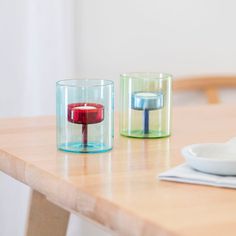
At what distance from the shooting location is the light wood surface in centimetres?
253

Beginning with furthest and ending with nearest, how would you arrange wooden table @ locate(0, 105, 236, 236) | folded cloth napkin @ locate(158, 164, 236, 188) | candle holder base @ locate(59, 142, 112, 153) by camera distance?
candle holder base @ locate(59, 142, 112, 153)
folded cloth napkin @ locate(158, 164, 236, 188)
wooden table @ locate(0, 105, 236, 236)

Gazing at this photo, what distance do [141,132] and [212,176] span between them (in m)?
0.36

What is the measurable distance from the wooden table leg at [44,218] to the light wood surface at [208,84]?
1.12 meters

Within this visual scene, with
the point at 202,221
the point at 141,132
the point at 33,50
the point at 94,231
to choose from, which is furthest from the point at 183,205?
the point at 94,231

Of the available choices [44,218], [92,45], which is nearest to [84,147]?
[44,218]

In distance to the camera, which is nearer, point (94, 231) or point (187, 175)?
point (187, 175)

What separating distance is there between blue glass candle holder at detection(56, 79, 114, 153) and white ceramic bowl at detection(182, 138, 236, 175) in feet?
Answer: 0.63

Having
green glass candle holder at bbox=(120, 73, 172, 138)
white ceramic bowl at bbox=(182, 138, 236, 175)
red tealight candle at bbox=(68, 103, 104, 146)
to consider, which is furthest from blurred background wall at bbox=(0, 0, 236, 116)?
white ceramic bowl at bbox=(182, 138, 236, 175)

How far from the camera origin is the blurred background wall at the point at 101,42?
7.28 feet

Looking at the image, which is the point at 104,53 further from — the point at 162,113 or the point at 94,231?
the point at 162,113

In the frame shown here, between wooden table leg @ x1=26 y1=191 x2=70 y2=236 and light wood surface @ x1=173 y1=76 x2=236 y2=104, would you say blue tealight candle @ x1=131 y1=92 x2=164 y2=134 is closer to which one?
wooden table leg @ x1=26 y1=191 x2=70 y2=236

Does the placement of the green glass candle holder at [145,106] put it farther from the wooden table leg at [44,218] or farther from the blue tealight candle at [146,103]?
the wooden table leg at [44,218]

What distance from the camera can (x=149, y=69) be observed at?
2.55 m

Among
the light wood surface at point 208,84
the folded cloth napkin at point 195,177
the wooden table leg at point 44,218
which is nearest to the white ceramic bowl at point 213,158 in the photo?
the folded cloth napkin at point 195,177
